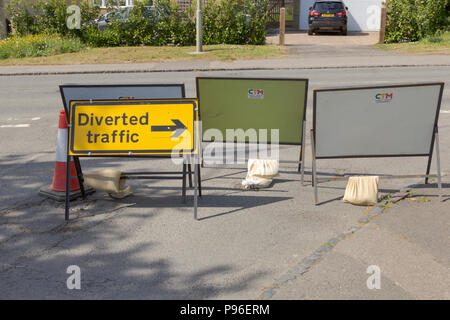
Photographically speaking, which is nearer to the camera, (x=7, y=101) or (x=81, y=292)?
(x=81, y=292)

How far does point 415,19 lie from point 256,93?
66.9 ft

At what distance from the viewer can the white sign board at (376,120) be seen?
6852 millimetres

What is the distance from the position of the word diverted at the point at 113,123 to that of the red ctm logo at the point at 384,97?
2897 millimetres

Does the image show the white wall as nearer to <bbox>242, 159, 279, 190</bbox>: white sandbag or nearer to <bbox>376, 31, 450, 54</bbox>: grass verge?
<bbox>376, 31, 450, 54</bbox>: grass verge

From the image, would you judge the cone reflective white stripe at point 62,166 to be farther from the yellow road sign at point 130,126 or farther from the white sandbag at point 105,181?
the yellow road sign at point 130,126

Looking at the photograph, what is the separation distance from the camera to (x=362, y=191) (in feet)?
22.2

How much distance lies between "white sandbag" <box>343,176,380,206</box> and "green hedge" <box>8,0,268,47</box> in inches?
740

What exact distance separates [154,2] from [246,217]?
65.6 feet

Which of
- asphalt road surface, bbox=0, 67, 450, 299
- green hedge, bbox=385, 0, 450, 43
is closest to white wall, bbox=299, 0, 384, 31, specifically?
green hedge, bbox=385, 0, 450, 43

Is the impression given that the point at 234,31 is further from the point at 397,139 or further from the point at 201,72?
the point at 397,139

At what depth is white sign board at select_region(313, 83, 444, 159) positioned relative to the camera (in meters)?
6.85

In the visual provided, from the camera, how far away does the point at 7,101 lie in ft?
47.0

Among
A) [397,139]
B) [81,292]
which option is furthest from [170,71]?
[81,292]
